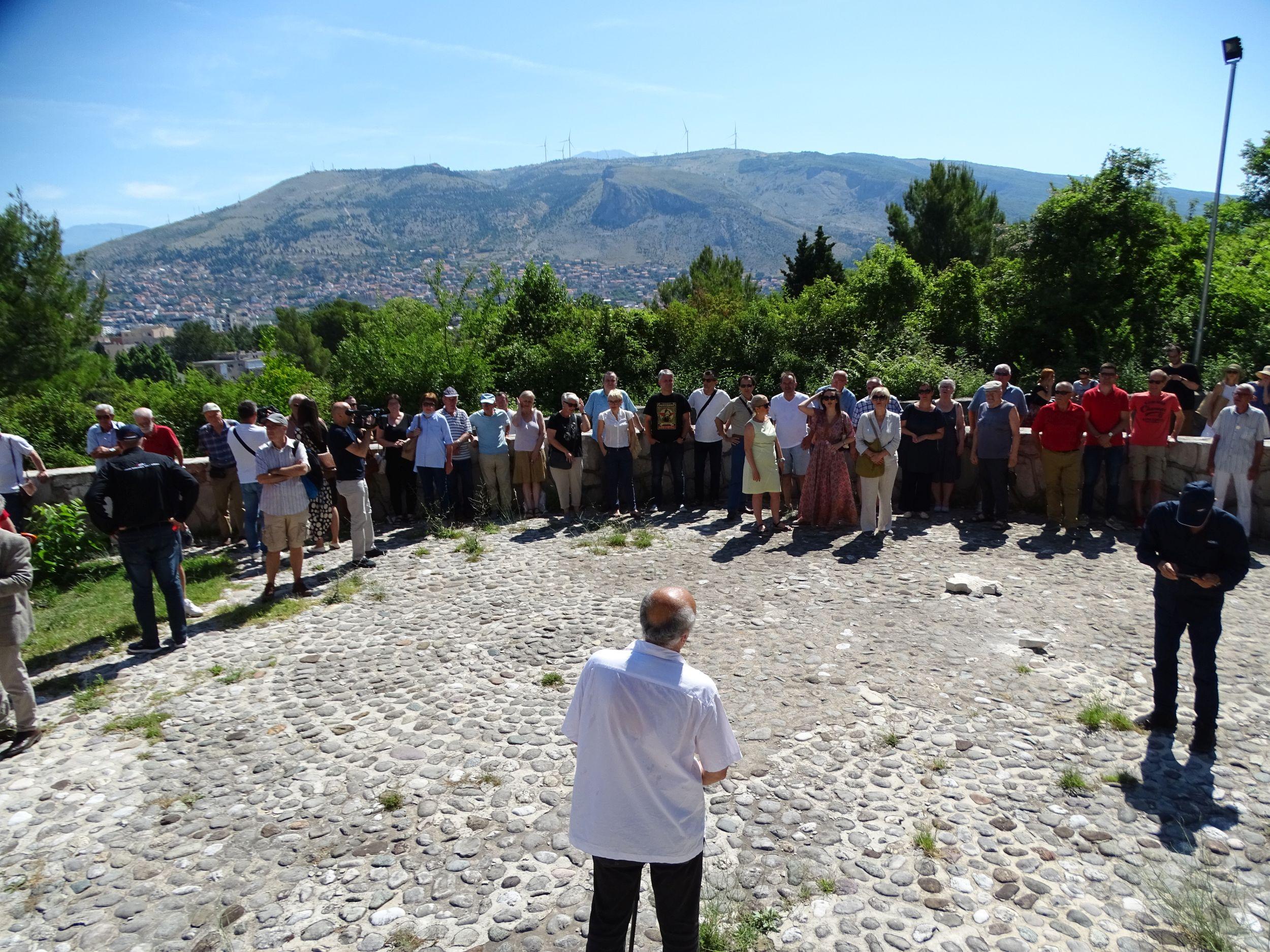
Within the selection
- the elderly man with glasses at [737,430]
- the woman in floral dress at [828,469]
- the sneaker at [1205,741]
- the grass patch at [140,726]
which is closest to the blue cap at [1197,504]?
the sneaker at [1205,741]

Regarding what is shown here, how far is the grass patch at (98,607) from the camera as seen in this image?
690 cm

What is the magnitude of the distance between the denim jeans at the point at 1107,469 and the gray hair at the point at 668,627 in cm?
835

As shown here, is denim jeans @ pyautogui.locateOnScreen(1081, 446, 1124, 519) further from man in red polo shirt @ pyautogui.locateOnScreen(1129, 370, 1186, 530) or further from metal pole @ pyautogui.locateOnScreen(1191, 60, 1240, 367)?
metal pole @ pyautogui.locateOnScreen(1191, 60, 1240, 367)

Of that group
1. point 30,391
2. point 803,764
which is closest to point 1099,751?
point 803,764

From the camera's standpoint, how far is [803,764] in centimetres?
471

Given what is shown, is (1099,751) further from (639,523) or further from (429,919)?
(639,523)

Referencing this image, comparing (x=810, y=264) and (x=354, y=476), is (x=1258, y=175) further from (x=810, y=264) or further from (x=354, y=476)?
(x=354, y=476)

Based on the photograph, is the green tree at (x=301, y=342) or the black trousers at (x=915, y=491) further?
the green tree at (x=301, y=342)

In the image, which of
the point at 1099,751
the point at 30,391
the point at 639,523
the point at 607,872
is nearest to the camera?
the point at 607,872

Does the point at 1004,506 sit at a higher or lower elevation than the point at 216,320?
lower

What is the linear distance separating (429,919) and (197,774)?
2.13 meters

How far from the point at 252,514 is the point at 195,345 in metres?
90.1

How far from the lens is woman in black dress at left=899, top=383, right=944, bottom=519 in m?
9.82

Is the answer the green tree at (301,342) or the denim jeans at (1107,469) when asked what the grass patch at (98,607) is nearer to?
the denim jeans at (1107,469)
